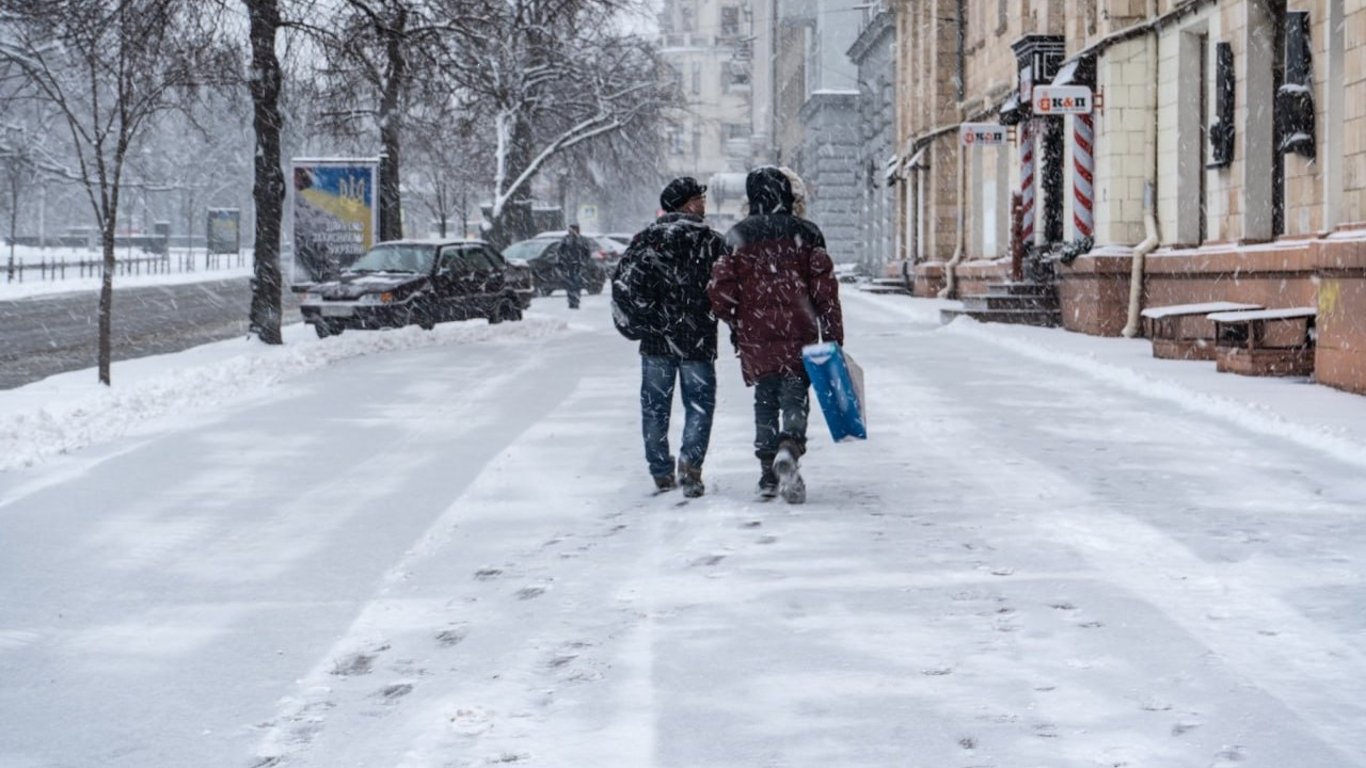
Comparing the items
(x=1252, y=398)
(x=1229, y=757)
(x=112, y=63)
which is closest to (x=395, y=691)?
(x=1229, y=757)

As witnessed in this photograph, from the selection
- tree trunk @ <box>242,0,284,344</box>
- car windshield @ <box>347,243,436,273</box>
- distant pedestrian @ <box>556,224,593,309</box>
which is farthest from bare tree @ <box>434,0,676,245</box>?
tree trunk @ <box>242,0,284,344</box>

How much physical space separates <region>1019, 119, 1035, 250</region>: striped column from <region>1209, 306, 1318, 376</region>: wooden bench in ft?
39.7

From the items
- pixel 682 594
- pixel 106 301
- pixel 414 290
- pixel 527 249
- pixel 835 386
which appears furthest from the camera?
pixel 527 249

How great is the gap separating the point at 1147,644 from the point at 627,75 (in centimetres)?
3736

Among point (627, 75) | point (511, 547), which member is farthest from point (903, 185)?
point (511, 547)

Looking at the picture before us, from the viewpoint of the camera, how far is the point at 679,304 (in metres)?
9.00

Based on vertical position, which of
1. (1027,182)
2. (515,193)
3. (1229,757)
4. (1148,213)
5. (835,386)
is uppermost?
(515,193)

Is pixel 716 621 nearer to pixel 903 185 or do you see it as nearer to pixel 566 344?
pixel 566 344

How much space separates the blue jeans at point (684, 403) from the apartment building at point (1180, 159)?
6.61 m

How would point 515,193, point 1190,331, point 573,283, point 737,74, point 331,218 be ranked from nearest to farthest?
point 1190,331 < point 331,218 < point 573,283 < point 515,193 < point 737,74

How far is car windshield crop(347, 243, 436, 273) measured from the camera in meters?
25.2

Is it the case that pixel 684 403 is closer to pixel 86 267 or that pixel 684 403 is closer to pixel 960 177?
pixel 960 177

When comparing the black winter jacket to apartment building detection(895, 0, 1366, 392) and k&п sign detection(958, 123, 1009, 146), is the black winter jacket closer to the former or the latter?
apartment building detection(895, 0, 1366, 392)

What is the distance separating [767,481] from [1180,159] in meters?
14.1
